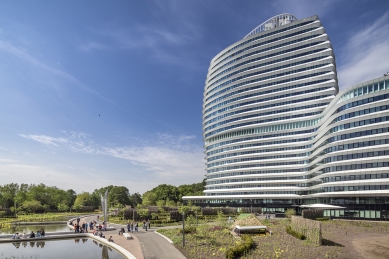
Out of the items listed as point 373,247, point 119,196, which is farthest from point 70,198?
point 373,247

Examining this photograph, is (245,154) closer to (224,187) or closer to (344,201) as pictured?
(224,187)

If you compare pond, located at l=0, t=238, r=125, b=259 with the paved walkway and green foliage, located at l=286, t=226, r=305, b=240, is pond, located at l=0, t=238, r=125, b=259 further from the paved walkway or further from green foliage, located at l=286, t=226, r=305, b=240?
green foliage, located at l=286, t=226, r=305, b=240

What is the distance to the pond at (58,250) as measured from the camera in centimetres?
3384

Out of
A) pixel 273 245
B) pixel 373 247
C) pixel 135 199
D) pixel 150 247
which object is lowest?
pixel 135 199

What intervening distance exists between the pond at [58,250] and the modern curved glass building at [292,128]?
65093 millimetres

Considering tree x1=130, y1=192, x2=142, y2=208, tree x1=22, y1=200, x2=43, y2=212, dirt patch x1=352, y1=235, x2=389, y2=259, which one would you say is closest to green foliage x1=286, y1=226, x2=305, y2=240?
dirt patch x1=352, y1=235, x2=389, y2=259

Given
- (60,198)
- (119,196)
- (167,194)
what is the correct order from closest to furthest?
(60,198)
(119,196)
(167,194)

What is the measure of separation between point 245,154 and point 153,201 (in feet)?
209

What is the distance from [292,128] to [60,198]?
107 m

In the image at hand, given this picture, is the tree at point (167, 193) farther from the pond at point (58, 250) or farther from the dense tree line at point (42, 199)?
the pond at point (58, 250)

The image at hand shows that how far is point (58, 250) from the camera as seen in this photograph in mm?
37125

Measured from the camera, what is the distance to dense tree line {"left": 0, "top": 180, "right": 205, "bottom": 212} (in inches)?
4338

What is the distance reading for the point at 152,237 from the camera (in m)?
44.7

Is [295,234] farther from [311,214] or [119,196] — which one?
[119,196]
